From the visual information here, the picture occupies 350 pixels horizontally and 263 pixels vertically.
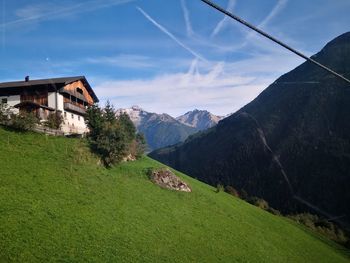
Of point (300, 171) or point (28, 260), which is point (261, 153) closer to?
point (300, 171)

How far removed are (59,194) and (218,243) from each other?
1702 centimetres

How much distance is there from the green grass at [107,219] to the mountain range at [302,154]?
3850 inches

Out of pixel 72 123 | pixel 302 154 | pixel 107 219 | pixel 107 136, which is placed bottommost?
pixel 302 154

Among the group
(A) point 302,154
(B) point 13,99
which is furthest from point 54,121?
(A) point 302,154

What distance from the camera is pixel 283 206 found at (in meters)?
147

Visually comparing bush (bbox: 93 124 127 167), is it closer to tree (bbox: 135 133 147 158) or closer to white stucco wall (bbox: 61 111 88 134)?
tree (bbox: 135 133 147 158)

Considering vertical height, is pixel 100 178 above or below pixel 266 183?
above

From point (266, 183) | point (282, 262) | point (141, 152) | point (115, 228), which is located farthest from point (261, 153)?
point (115, 228)

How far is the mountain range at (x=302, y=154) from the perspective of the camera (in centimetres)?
14538

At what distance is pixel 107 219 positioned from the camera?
3180 centimetres

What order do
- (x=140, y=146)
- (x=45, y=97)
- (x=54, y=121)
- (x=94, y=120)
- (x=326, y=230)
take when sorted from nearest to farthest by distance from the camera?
(x=94, y=120) < (x=54, y=121) < (x=45, y=97) < (x=140, y=146) < (x=326, y=230)

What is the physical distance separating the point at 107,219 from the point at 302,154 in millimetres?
148606

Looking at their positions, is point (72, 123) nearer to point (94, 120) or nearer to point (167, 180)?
point (94, 120)

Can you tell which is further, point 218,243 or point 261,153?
point 261,153
